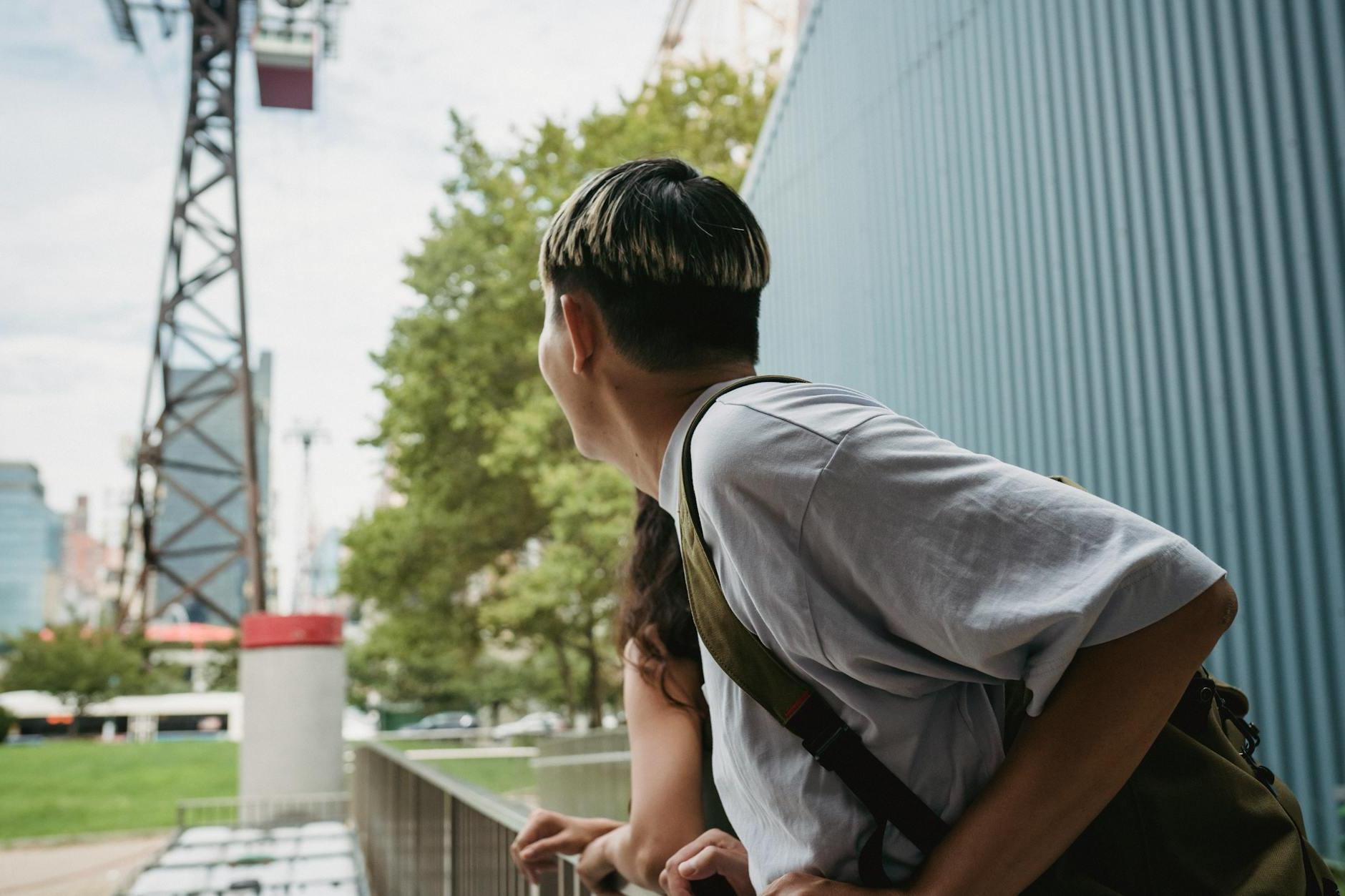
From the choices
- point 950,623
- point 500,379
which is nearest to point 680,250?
point 950,623

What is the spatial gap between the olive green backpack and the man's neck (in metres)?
0.25

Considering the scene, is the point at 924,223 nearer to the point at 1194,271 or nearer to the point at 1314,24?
the point at 1194,271

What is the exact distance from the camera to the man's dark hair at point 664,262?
3.51 ft

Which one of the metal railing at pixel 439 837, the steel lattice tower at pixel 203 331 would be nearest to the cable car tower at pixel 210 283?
the steel lattice tower at pixel 203 331

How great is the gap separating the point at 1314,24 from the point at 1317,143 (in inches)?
20.8

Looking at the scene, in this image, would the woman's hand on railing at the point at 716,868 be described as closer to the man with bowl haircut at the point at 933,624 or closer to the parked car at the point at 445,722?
the man with bowl haircut at the point at 933,624

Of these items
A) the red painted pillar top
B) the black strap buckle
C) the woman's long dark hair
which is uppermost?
the woman's long dark hair

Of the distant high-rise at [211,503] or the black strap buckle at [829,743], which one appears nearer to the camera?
the black strap buckle at [829,743]

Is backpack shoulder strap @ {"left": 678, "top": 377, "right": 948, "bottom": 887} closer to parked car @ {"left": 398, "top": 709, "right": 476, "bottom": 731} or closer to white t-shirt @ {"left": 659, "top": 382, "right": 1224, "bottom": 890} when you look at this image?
white t-shirt @ {"left": 659, "top": 382, "right": 1224, "bottom": 890}

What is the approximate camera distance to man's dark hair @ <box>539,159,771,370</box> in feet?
3.51

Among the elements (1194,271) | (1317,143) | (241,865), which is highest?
(1317,143)

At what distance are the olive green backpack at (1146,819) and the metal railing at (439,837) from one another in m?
0.87

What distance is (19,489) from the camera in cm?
6681

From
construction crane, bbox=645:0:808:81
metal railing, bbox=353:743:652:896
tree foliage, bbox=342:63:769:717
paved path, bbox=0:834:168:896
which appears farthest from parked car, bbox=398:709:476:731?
metal railing, bbox=353:743:652:896
